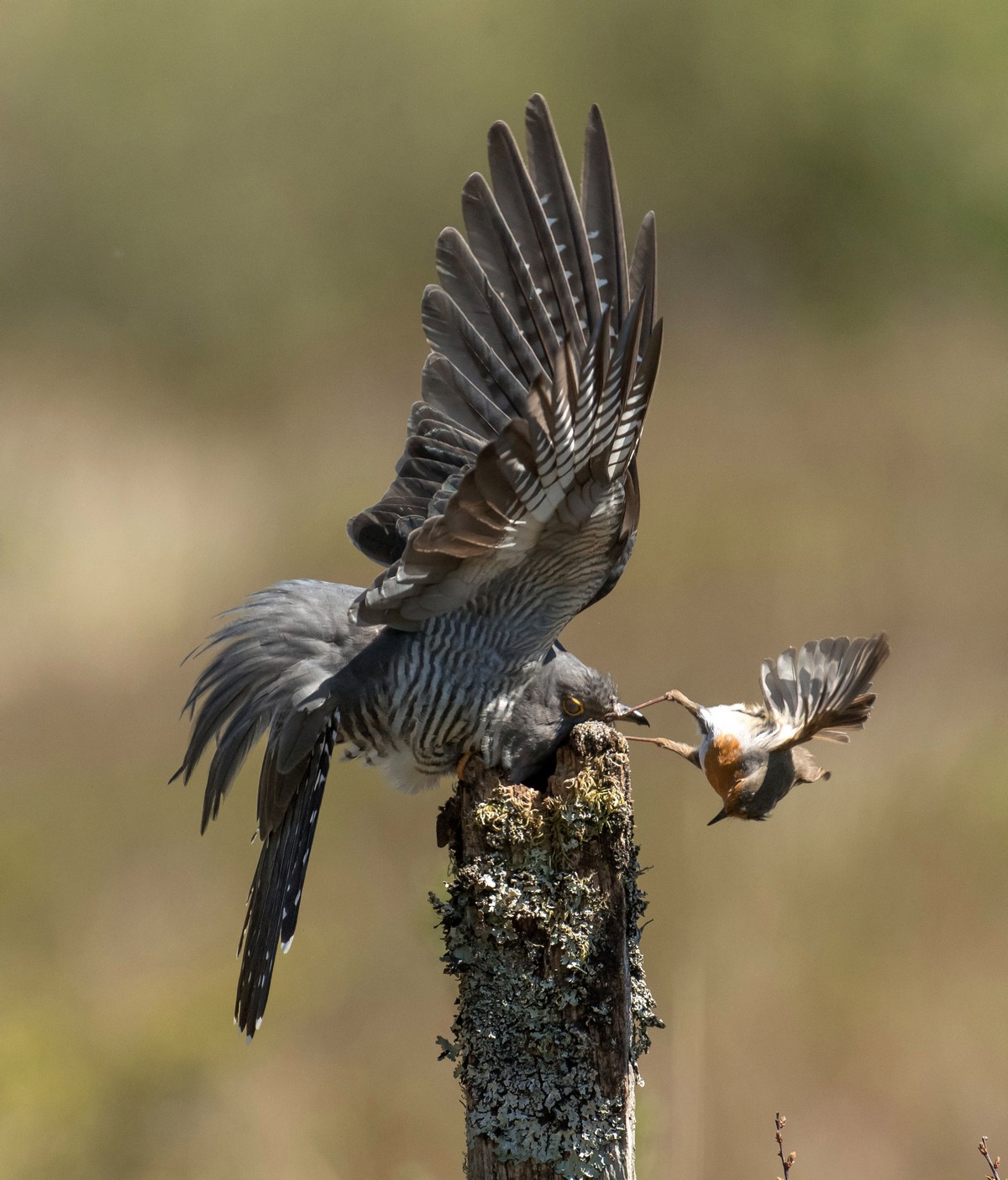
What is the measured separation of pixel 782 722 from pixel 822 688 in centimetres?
15

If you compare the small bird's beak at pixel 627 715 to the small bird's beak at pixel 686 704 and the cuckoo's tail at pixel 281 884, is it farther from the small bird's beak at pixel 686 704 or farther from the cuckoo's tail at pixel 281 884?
the cuckoo's tail at pixel 281 884

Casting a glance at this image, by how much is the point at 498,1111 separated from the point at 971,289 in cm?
778

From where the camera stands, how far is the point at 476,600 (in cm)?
298

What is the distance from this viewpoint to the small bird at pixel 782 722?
2.94 metres

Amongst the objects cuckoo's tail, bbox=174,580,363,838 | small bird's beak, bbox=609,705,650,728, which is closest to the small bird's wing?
small bird's beak, bbox=609,705,650,728

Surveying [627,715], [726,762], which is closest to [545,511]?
[627,715]

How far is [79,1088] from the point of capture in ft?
15.2

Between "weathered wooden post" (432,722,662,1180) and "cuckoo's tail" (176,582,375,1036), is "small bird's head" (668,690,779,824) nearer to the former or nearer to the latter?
"weathered wooden post" (432,722,662,1180)

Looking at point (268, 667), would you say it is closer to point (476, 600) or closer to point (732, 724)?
point (476, 600)

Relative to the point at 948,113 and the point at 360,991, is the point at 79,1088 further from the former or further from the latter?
the point at 948,113

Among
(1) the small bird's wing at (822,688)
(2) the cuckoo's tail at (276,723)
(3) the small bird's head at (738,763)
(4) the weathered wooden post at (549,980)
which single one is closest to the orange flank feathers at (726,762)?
(3) the small bird's head at (738,763)

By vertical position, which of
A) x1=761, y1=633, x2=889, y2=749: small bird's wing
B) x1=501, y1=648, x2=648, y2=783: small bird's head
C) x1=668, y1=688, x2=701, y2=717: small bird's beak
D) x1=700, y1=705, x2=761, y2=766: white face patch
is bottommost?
x1=501, y1=648, x2=648, y2=783: small bird's head

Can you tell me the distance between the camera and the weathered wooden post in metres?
2.48

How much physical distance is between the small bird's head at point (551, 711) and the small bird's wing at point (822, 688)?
367 mm
